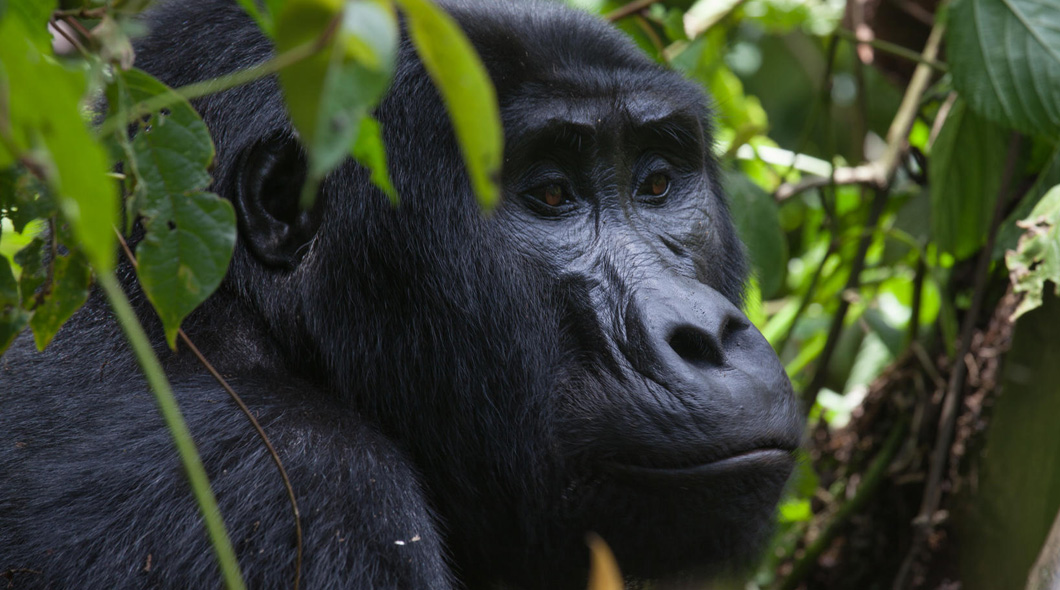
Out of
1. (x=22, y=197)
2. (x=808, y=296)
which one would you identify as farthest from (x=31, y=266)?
(x=808, y=296)

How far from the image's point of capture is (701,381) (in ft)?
6.48

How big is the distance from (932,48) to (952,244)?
0.94m

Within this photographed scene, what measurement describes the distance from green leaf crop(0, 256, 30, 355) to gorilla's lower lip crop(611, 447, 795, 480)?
1135mm

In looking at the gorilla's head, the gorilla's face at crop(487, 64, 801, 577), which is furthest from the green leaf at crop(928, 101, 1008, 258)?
the gorilla's head

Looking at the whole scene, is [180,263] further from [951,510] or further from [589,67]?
[951,510]

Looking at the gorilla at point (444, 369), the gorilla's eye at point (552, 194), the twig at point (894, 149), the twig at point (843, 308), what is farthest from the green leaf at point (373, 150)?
the twig at point (894, 149)

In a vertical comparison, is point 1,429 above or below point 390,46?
below

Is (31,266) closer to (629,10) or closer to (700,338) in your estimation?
(700,338)

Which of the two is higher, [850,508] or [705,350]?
[705,350]

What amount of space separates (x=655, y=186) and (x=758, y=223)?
105cm

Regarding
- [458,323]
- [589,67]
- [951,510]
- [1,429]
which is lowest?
[951,510]

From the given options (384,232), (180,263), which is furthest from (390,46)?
(384,232)

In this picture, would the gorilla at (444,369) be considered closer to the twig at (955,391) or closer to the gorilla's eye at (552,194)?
the gorilla's eye at (552,194)

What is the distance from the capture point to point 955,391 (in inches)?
123
